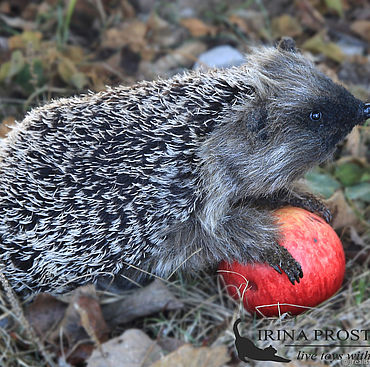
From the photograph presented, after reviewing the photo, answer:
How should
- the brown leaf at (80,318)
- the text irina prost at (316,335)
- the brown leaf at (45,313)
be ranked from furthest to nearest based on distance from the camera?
the brown leaf at (45,313) < the brown leaf at (80,318) < the text irina prost at (316,335)

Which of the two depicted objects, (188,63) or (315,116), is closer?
(315,116)

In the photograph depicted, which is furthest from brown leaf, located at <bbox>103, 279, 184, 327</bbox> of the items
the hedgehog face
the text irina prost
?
the hedgehog face

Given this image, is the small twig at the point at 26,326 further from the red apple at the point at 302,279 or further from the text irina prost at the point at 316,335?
the text irina prost at the point at 316,335

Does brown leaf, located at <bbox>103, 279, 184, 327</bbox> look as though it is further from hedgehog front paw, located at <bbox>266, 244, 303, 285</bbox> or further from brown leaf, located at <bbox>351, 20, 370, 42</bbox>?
brown leaf, located at <bbox>351, 20, 370, 42</bbox>

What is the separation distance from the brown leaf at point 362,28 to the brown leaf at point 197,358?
14.6 feet

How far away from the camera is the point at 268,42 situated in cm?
575

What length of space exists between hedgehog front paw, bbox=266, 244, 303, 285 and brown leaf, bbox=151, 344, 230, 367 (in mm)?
628

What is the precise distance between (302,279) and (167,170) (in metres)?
1.08

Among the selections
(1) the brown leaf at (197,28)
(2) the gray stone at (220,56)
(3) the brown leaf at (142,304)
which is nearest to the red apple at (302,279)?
(3) the brown leaf at (142,304)

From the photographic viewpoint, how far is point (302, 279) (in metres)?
3.14

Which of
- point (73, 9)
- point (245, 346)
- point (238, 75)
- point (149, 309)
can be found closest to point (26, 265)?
point (149, 309)

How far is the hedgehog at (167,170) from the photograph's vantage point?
3182mm

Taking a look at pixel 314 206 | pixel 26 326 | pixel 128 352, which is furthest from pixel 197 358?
pixel 314 206

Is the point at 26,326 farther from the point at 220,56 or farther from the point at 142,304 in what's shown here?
the point at 220,56
